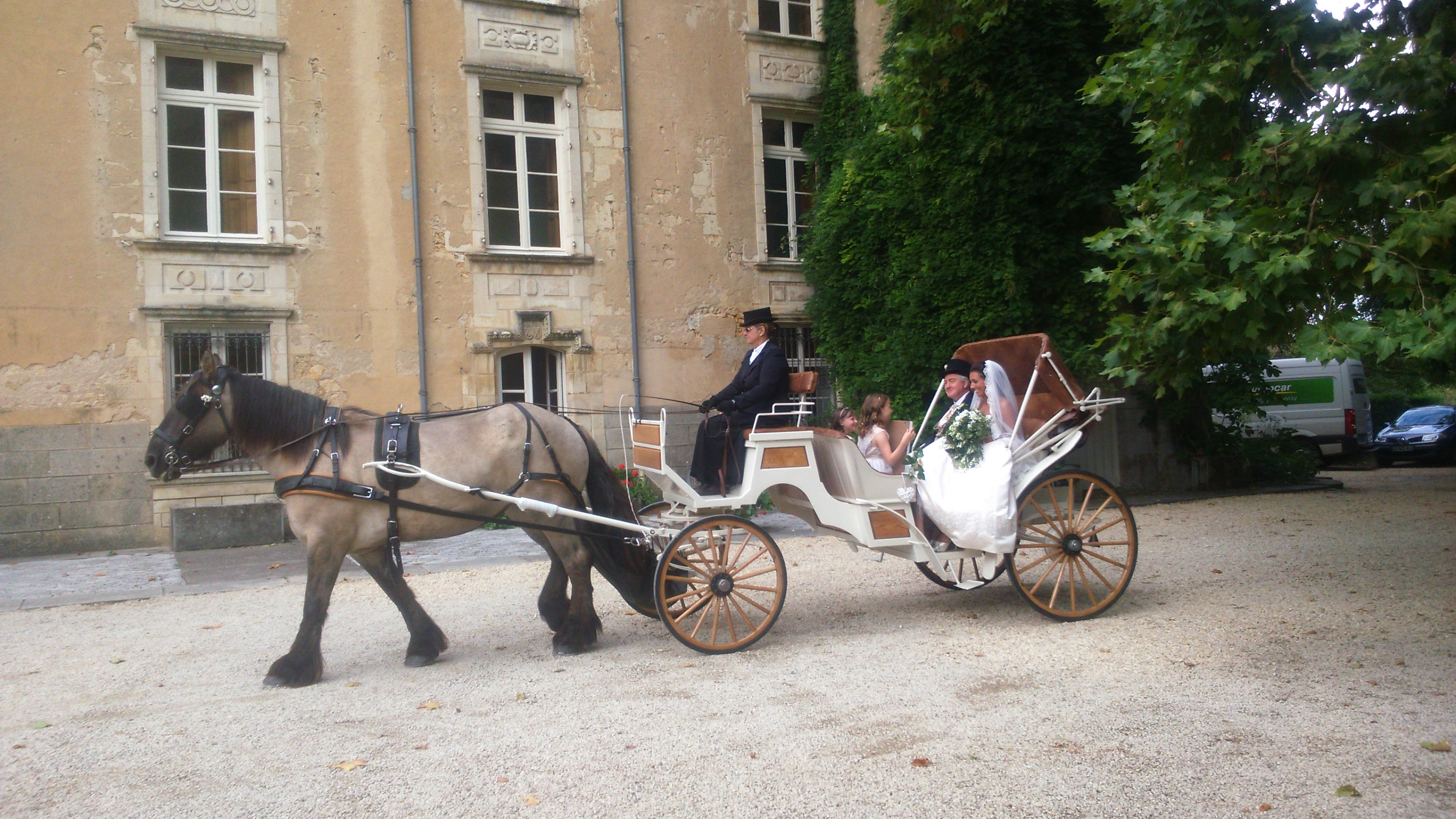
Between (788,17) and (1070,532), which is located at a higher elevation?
(788,17)

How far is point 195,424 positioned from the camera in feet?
17.3

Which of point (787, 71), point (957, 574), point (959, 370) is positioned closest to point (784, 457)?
point (959, 370)

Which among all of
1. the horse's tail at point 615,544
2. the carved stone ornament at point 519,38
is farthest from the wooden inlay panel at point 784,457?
the carved stone ornament at point 519,38

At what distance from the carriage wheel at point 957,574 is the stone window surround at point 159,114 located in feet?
28.8

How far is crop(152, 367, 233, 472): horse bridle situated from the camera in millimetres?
5215

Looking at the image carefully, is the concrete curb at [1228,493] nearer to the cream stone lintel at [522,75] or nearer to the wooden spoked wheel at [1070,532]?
the wooden spoked wheel at [1070,532]

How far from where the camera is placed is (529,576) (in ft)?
28.1

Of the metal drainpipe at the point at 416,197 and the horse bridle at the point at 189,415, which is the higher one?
the metal drainpipe at the point at 416,197

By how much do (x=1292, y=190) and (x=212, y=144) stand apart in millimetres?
11435

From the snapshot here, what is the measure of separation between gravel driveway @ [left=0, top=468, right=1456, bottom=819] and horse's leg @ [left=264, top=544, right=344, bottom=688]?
11 centimetres

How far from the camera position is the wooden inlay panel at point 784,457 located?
19.2 feet

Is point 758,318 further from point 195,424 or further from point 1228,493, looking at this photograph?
point 1228,493

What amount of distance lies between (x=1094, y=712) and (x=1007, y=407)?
239cm

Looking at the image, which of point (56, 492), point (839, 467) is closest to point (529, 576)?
point (839, 467)
